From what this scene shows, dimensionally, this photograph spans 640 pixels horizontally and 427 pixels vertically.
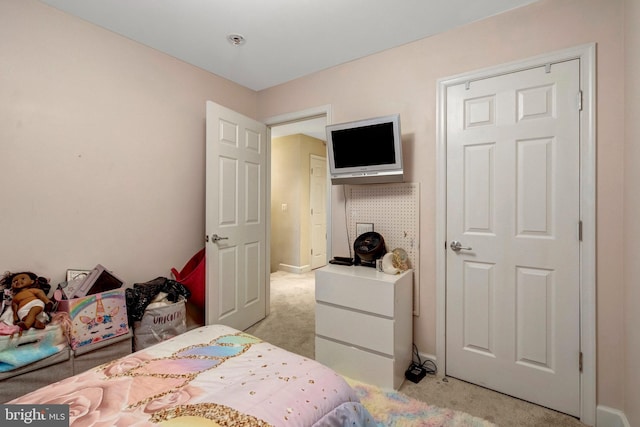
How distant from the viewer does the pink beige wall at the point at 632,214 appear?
1.42 meters

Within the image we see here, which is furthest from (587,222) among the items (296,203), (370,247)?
(296,203)

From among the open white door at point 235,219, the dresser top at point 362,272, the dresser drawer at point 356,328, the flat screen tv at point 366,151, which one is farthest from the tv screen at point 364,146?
the dresser drawer at point 356,328

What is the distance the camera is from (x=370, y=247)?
225 cm

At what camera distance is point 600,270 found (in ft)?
5.46

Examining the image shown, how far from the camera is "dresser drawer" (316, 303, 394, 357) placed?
6.39 feet

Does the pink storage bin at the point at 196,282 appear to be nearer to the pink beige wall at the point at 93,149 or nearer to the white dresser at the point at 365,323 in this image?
the pink beige wall at the point at 93,149

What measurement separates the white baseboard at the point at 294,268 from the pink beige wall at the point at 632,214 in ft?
13.8

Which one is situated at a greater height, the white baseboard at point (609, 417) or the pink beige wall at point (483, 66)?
the pink beige wall at point (483, 66)

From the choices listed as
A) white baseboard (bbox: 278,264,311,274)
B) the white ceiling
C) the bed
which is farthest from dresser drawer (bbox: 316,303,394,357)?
→ white baseboard (bbox: 278,264,311,274)

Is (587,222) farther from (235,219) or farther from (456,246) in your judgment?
(235,219)

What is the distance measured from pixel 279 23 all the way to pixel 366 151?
1.10 meters

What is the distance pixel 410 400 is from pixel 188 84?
10.0 feet

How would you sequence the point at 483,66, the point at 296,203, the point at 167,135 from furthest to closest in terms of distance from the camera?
the point at 296,203
the point at 167,135
the point at 483,66

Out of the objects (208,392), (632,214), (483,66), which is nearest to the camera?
(208,392)
